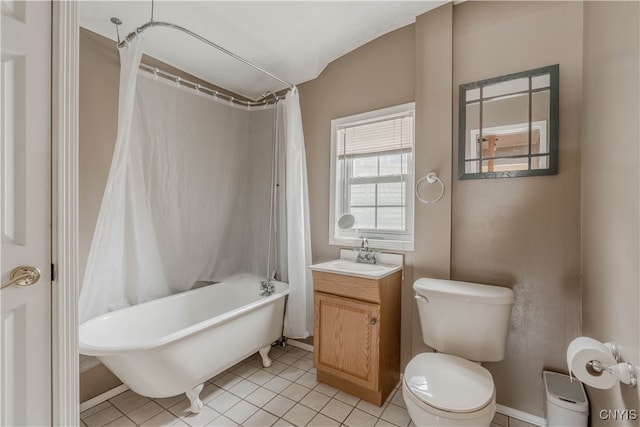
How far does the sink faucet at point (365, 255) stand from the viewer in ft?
7.25

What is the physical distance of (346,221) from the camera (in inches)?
92.4

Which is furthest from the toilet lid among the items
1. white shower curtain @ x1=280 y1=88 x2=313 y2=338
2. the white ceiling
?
the white ceiling

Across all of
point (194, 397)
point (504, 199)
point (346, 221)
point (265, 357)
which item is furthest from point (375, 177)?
point (194, 397)

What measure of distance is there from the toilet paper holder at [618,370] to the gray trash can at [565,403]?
27.6 inches

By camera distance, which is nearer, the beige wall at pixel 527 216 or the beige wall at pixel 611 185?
the beige wall at pixel 611 185

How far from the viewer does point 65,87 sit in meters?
0.97

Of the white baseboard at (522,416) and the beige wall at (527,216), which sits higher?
the beige wall at (527,216)

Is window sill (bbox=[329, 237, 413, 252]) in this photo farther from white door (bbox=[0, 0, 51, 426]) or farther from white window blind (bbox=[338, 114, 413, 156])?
white door (bbox=[0, 0, 51, 426])

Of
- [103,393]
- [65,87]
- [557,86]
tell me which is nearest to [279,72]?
[65,87]

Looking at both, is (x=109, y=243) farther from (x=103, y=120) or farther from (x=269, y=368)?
(x=269, y=368)

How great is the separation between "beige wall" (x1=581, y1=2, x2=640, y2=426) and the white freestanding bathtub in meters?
1.88

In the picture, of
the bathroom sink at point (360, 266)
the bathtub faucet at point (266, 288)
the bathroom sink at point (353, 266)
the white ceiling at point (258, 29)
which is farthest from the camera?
the bathtub faucet at point (266, 288)

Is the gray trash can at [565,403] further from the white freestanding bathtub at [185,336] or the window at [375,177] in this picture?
the white freestanding bathtub at [185,336]

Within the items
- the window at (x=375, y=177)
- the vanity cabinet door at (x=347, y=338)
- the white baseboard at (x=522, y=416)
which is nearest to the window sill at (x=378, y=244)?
the window at (x=375, y=177)
